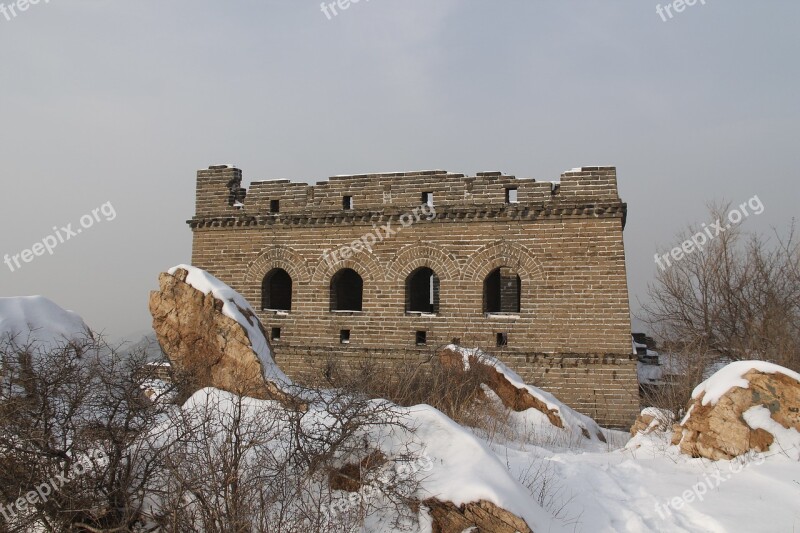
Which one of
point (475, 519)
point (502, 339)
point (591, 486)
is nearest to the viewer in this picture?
point (475, 519)

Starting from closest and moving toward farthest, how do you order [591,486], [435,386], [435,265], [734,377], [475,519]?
[475,519] → [591,486] → [734,377] → [435,386] → [435,265]

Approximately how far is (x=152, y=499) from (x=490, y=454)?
2713 millimetres

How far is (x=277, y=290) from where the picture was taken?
15711 millimetres

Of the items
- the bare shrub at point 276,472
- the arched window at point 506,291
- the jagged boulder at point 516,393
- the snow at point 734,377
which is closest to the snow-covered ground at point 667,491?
the snow at point 734,377

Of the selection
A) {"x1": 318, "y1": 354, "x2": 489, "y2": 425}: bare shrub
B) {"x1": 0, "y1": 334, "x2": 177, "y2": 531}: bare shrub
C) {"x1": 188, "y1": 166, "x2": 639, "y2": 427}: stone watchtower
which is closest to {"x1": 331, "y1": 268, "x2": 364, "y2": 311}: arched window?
{"x1": 188, "y1": 166, "x2": 639, "y2": 427}: stone watchtower

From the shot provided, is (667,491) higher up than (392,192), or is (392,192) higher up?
(392,192)

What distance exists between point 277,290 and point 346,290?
1833 millimetres

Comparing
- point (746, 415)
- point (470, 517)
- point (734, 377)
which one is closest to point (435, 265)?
point (734, 377)

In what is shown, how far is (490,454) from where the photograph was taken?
16.6 feet

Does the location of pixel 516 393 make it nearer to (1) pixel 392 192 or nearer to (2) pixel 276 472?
(1) pixel 392 192

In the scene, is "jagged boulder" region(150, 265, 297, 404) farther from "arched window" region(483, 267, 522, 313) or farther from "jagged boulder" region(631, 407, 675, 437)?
"arched window" region(483, 267, 522, 313)

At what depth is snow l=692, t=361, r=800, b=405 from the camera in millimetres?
7184

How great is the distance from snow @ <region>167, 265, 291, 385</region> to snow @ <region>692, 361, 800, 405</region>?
226 inches

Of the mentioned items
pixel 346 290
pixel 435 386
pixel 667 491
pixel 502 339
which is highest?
pixel 346 290
